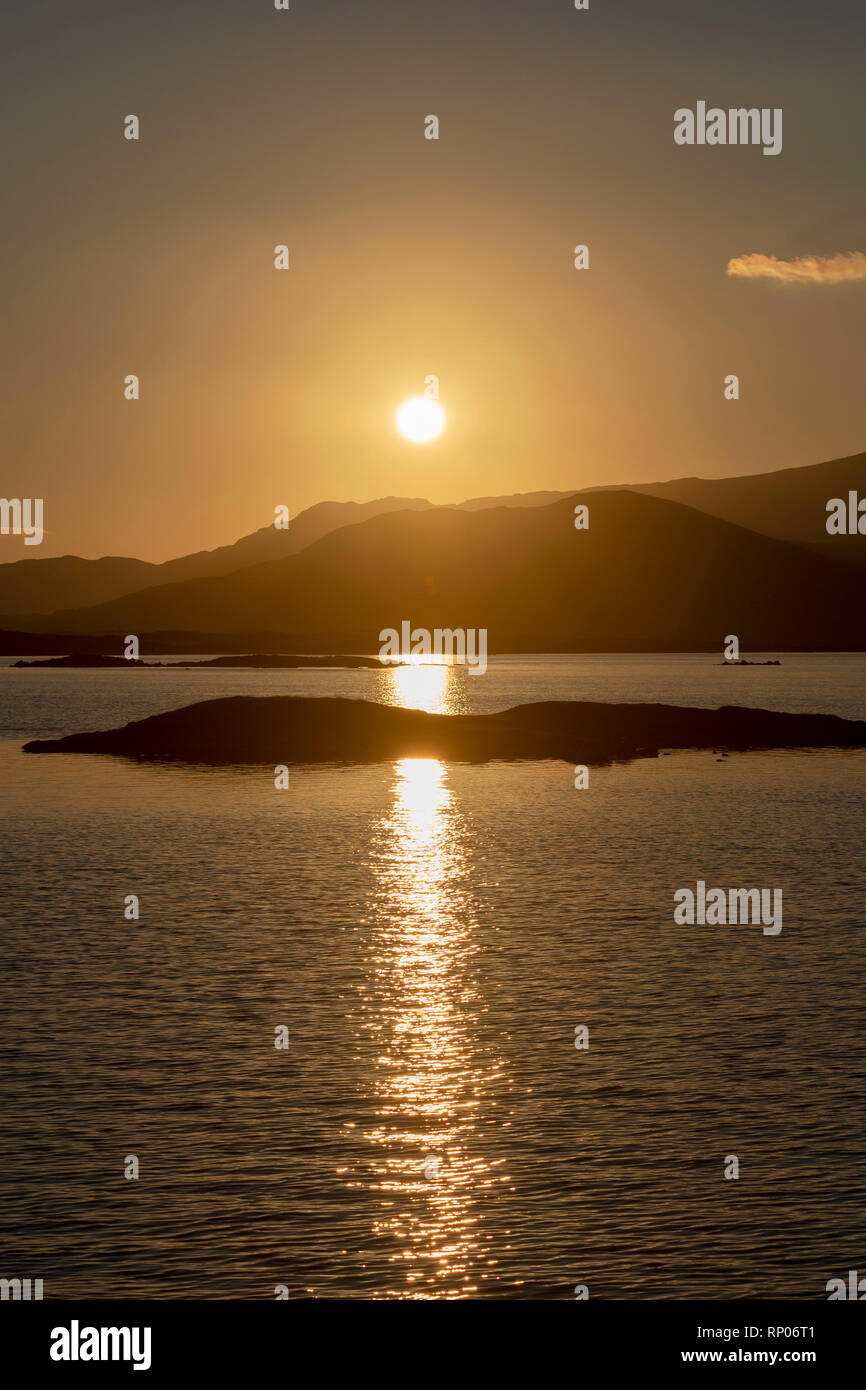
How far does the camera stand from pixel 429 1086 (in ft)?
74.7

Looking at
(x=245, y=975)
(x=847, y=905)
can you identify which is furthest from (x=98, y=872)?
(x=847, y=905)

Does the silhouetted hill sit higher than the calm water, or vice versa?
the silhouetted hill

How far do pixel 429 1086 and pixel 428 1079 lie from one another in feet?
1.33

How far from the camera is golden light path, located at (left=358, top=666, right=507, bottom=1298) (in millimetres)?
16438

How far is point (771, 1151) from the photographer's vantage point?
1953cm

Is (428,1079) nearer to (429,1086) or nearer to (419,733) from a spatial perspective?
(429,1086)

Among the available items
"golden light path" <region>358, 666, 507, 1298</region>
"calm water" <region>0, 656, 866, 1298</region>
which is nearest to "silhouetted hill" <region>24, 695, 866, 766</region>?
"calm water" <region>0, 656, 866, 1298</region>

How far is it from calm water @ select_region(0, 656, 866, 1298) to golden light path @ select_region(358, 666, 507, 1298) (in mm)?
68

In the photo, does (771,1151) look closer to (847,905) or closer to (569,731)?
(847,905)

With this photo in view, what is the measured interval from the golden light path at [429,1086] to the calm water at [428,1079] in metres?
0.07

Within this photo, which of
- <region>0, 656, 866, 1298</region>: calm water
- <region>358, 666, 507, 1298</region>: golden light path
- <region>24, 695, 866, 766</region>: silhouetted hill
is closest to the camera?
<region>0, 656, 866, 1298</region>: calm water

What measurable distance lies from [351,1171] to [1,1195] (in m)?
4.72

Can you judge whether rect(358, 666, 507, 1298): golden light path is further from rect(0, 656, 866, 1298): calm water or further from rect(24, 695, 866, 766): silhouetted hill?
rect(24, 695, 866, 766): silhouetted hill

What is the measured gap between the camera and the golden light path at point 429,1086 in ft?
53.9
